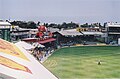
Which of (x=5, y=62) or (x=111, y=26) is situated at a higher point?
(x=5, y=62)

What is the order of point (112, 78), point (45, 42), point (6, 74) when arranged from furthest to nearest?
point (45, 42)
point (112, 78)
point (6, 74)

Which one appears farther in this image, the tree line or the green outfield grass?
the tree line

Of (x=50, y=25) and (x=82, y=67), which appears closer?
(x=82, y=67)

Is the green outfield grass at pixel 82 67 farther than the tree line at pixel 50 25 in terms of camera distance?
No

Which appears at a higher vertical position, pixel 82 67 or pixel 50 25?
pixel 82 67

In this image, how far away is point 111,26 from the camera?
6366cm

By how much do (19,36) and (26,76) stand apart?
57.6 m

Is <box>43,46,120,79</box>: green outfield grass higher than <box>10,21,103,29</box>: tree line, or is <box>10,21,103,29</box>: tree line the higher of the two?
<box>43,46,120,79</box>: green outfield grass

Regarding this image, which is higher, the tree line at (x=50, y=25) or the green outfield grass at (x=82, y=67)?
the green outfield grass at (x=82, y=67)

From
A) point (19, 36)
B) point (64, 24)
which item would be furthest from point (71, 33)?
point (64, 24)

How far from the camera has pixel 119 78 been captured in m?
15.9

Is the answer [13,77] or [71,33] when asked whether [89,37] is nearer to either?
[71,33]

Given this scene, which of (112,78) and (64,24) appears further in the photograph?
(64,24)

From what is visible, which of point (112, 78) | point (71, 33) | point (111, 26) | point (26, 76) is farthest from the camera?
point (111, 26)
